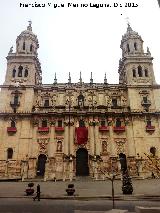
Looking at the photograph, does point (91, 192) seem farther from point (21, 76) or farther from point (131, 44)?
point (131, 44)

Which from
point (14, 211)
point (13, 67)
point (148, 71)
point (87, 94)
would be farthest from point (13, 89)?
point (14, 211)

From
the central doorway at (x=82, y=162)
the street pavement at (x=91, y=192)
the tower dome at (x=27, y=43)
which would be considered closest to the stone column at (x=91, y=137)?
the central doorway at (x=82, y=162)

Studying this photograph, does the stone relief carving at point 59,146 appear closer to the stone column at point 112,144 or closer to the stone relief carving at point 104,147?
the stone relief carving at point 104,147

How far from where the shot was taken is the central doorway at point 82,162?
136 ft

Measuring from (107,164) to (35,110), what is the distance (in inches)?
584

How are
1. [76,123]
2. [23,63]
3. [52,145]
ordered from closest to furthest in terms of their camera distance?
[52,145] → [76,123] → [23,63]

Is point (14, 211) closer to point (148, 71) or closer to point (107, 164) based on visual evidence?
point (107, 164)

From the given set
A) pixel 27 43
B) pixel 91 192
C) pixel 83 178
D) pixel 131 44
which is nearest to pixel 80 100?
pixel 83 178

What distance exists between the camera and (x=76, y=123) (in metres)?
44.7

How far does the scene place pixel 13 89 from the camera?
47.3 metres

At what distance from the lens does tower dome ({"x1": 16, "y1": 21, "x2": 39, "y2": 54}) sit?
5107 centimetres

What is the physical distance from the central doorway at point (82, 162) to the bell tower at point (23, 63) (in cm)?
1518

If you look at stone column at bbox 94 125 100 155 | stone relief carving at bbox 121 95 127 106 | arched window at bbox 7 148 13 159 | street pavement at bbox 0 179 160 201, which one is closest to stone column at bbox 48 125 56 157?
arched window at bbox 7 148 13 159

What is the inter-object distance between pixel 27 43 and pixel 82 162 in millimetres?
25154
